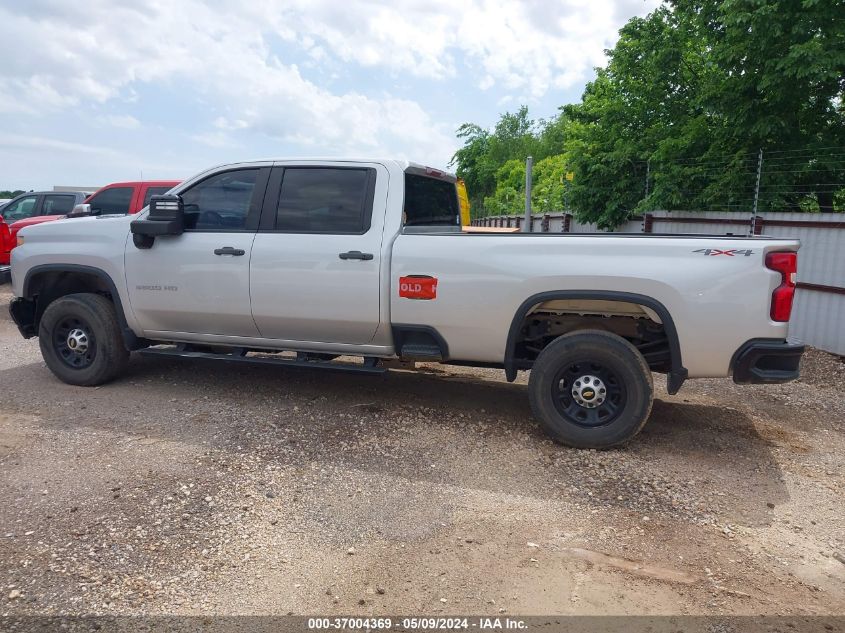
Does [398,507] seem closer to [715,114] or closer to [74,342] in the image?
[74,342]

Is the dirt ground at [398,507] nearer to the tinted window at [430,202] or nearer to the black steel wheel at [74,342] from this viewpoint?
the black steel wheel at [74,342]

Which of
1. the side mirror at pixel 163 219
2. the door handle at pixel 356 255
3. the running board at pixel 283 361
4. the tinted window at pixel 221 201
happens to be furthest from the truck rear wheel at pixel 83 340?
the door handle at pixel 356 255

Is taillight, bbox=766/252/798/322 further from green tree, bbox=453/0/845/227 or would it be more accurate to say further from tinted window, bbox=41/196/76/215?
tinted window, bbox=41/196/76/215

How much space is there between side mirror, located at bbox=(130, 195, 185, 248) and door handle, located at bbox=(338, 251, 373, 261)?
1.47 meters

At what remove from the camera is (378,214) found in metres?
5.06

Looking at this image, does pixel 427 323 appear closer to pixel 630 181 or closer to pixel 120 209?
pixel 120 209

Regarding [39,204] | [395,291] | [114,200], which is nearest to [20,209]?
[39,204]

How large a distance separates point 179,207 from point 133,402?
166 centimetres

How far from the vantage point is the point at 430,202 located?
231 inches

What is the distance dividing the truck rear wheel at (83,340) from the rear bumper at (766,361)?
4994mm

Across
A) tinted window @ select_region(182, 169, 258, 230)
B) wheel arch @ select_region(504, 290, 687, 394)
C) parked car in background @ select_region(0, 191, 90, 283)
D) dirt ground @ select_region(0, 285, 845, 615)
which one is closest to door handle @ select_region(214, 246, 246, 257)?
tinted window @ select_region(182, 169, 258, 230)

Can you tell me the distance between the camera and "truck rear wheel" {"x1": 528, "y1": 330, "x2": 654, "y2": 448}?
443 centimetres

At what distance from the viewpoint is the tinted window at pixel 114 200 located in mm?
10805

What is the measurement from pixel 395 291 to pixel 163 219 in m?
2.07
